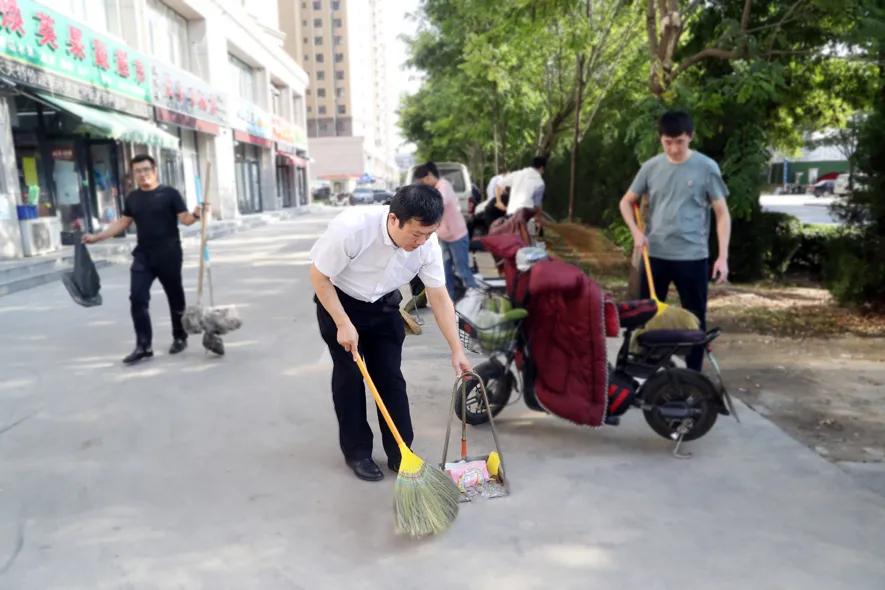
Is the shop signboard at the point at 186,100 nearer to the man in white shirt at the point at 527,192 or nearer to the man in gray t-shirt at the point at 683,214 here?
the man in white shirt at the point at 527,192

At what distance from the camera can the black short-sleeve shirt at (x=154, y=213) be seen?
534cm

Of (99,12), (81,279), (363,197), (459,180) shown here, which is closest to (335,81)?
(363,197)

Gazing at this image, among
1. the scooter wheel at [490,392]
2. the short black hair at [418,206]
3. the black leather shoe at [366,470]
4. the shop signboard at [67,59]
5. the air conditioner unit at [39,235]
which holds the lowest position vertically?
the black leather shoe at [366,470]

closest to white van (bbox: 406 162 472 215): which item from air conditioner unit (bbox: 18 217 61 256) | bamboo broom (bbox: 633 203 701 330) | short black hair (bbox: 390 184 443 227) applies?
air conditioner unit (bbox: 18 217 61 256)

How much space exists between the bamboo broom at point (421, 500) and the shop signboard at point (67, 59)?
11269 mm

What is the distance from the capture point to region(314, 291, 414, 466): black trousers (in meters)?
3.25

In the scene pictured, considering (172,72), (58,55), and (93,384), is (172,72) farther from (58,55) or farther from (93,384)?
(93,384)

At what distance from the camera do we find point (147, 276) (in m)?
5.45

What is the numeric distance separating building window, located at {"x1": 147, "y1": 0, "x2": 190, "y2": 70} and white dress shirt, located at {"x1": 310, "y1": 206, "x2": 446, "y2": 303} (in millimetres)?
18798

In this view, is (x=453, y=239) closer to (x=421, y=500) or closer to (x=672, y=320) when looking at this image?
(x=672, y=320)

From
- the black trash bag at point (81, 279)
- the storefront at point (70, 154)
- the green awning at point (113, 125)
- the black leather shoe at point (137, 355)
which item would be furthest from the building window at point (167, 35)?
the black leather shoe at point (137, 355)

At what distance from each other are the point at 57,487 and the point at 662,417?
308 centimetres

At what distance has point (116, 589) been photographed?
2502 mm

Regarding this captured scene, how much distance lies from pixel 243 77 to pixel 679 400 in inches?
1175
